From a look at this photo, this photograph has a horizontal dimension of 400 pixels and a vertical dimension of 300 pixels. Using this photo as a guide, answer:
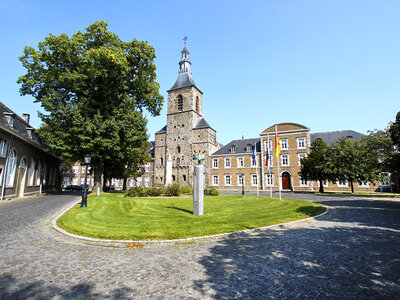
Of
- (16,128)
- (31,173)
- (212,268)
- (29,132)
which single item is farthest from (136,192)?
(212,268)

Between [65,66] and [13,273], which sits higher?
[65,66]

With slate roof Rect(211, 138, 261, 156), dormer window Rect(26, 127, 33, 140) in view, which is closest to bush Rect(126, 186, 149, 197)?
dormer window Rect(26, 127, 33, 140)

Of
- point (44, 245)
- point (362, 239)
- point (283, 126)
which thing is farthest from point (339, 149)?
point (44, 245)

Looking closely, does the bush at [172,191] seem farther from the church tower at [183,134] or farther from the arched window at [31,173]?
the church tower at [183,134]

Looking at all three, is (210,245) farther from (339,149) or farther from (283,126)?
(283,126)

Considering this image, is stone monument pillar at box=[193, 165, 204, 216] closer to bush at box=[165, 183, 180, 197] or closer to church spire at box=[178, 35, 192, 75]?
bush at box=[165, 183, 180, 197]

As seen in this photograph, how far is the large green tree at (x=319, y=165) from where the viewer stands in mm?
28344

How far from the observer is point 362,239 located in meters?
6.95

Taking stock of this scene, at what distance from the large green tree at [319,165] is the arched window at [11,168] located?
3344 cm

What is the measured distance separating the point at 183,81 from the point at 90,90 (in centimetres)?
3331

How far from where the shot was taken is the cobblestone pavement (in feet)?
12.3

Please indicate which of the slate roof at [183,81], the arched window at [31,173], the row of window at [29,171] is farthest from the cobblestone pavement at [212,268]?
the slate roof at [183,81]

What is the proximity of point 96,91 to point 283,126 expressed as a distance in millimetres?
31685

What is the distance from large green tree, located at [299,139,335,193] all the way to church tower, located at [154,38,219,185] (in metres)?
20.1
